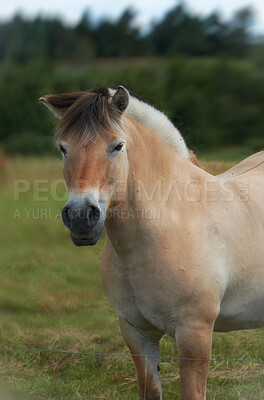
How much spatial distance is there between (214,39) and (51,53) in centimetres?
1443

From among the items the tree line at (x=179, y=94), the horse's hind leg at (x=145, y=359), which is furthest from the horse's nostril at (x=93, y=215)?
the tree line at (x=179, y=94)

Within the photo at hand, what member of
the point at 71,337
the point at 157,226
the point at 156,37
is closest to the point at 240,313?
the point at 157,226

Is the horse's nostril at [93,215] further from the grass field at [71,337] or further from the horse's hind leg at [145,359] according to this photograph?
the grass field at [71,337]

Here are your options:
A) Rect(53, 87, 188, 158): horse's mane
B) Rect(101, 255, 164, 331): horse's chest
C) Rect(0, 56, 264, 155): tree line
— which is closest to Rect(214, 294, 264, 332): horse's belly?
Rect(101, 255, 164, 331): horse's chest

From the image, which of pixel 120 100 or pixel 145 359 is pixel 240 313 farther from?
pixel 120 100

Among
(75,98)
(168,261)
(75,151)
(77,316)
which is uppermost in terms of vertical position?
(75,98)

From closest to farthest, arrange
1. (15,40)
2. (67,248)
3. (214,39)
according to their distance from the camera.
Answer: (67,248)
(15,40)
(214,39)

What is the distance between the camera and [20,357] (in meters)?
4.53

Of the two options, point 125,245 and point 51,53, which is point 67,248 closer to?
point 125,245

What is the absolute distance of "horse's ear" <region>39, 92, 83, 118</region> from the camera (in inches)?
110

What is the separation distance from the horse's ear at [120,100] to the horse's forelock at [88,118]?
0.03 metres

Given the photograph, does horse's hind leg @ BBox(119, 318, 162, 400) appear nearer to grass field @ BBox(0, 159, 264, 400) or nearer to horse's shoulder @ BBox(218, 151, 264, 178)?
grass field @ BBox(0, 159, 264, 400)

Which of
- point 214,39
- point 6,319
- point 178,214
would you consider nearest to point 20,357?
point 6,319

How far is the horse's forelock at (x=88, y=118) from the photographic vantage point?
257 cm
